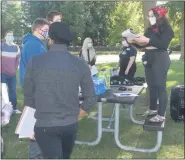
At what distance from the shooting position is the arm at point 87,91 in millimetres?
2820

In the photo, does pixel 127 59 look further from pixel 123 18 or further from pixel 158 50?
pixel 123 18

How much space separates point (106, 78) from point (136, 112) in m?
2.23

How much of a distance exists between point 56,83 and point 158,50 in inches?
102

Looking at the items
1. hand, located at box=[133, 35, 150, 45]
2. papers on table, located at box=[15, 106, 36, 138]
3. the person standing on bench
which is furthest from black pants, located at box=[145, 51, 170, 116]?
papers on table, located at box=[15, 106, 36, 138]

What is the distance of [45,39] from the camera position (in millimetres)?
4145

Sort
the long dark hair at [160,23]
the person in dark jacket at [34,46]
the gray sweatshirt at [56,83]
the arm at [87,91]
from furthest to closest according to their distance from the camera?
the long dark hair at [160,23], the person in dark jacket at [34,46], the arm at [87,91], the gray sweatshirt at [56,83]

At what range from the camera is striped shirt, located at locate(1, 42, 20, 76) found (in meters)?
6.43

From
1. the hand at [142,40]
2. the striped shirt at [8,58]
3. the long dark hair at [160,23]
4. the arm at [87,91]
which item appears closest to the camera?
the arm at [87,91]

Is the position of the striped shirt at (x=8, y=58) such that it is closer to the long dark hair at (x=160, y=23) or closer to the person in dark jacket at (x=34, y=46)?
the person in dark jacket at (x=34, y=46)

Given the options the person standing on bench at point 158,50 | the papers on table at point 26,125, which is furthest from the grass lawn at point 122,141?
the papers on table at point 26,125

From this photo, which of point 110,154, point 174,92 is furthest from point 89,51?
point 110,154

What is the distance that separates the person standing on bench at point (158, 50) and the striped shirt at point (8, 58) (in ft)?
8.08

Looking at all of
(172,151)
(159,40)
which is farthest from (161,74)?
(172,151)

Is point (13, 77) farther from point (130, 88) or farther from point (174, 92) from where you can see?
point (174, 92)
